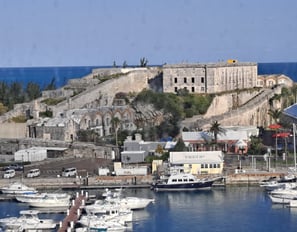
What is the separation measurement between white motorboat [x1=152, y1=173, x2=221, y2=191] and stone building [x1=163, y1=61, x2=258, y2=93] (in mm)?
9272

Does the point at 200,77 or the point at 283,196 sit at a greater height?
the point at 200,77

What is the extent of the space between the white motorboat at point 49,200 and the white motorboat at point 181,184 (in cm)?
256

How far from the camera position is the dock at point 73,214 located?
910 inches

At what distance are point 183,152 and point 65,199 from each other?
4.40 m

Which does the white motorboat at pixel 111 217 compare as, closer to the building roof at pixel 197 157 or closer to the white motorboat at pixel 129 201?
the white motorboat at pixel 129 201

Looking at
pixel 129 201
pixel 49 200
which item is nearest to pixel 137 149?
pixel 49 200

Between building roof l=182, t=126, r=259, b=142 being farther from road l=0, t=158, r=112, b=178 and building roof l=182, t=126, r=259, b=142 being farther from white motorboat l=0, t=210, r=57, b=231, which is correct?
white motorboat l=0, t=210, r=57, b=231

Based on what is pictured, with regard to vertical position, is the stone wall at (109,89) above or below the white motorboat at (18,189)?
above

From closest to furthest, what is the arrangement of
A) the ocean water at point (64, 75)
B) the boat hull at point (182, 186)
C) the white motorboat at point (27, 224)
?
the white motorboat at point (27, 224)
the boat hull at point (182, 186)
the ocean water at point (64, 75)

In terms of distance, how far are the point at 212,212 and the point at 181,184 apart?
117 inches

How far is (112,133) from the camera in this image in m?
33.9

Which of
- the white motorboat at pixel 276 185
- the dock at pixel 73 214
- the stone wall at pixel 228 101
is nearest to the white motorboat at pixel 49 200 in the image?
the dock at pixel 73 214

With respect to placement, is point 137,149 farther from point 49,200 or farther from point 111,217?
point 111,217

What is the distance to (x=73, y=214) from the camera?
2467cm
